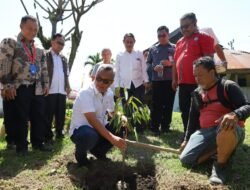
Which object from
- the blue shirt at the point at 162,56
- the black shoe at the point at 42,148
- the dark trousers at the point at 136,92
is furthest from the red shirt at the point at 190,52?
the black shoe at the point at 42,148

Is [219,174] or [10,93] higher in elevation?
[10,93]

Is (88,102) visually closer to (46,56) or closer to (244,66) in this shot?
(46,56)

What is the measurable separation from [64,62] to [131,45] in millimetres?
1205

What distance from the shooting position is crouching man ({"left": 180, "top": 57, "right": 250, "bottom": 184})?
3996 mm

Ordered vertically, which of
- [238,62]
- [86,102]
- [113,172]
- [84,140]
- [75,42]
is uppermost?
[75,42]

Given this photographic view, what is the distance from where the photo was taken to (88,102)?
14.4 ft

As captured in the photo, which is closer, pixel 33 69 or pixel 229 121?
pixel 229 121

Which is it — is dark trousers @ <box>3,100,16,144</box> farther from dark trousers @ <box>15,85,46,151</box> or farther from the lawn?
the lawn

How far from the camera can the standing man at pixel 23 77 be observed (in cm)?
512

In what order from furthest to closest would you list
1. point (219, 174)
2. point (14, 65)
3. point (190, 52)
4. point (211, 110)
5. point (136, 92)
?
point (136, 92) → point (190, 52) → point (14, 65) → point (211, 110) → point (219, 174)

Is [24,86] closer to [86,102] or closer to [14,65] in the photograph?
[14,65]

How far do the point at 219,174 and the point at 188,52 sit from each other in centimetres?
218

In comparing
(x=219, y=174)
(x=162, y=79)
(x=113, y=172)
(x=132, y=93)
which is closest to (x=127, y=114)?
(x=113, y=172)

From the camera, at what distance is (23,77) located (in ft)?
17.1
